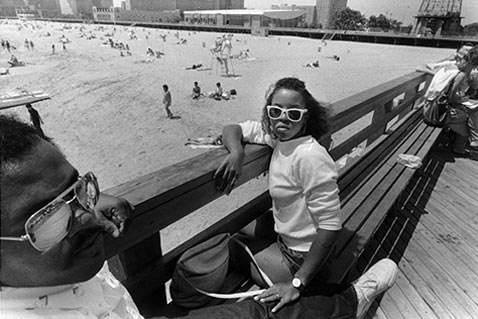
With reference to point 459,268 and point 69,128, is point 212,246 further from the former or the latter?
point 69,128

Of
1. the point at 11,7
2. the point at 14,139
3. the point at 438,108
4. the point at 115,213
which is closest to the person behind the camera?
the point at 14,139

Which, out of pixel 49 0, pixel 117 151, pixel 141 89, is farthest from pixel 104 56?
pixel 49 0

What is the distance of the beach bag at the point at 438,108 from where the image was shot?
4406 millimetres

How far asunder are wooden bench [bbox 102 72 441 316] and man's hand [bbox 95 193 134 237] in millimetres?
47

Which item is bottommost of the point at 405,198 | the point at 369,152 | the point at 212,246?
the point at 405,198

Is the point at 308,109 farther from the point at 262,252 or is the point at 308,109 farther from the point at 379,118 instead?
the point at 379,118

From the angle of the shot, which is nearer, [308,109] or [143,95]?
[308,109]

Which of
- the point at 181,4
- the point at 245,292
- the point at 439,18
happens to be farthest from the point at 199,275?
the point at 181,4

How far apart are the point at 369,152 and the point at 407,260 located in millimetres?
1422

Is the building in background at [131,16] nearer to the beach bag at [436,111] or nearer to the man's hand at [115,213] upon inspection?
the beach bag at [436,111]

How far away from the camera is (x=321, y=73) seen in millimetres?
24844

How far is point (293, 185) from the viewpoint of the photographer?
1669 mm

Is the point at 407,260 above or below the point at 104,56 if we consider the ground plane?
above

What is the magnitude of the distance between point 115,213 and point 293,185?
916 mm
